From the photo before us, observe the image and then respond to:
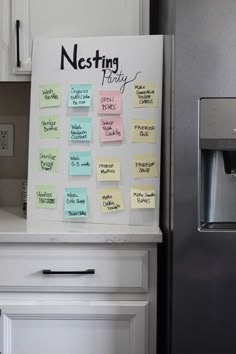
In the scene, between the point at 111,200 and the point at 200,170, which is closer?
the point at 200,170

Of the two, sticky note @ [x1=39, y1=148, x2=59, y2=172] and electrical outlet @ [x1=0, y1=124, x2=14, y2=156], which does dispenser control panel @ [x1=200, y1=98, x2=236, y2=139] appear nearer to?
sticky note @ [x1=39, y1=148, x2=59, y2=172]

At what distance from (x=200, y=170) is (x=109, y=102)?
0.46 meters

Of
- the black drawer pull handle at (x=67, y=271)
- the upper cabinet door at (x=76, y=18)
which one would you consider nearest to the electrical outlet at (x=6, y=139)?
the upper cabinet door at (x=76, y=18)

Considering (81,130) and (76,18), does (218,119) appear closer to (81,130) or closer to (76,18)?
(81,130)

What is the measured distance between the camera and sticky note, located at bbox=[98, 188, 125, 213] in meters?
1.46

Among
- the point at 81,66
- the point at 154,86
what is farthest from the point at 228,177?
the point at 81,66

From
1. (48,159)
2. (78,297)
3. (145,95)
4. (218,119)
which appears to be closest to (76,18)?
(145,95)

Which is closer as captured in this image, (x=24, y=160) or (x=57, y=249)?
(x=57, y=249)

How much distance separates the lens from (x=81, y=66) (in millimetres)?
1504

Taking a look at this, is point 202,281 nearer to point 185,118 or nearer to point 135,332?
point 135,332

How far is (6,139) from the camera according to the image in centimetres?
196

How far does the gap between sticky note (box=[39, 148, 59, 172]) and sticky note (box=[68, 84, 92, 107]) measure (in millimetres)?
177

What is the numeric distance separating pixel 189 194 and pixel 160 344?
60 centimetres

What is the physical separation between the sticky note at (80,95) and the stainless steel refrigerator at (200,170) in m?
0.38
